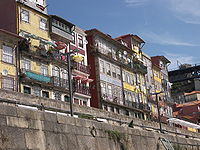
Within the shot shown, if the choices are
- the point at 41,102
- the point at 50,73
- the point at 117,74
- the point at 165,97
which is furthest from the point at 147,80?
the point at 41,102

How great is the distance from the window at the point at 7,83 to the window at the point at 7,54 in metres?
1.64

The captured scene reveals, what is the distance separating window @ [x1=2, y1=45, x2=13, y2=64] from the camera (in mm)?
33875

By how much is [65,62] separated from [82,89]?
4010 millimetres

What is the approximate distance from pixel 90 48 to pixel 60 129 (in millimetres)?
35156

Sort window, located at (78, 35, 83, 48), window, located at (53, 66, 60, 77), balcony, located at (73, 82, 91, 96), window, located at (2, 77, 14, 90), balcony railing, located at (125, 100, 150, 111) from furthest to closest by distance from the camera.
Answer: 1. balcony railing, located at (125, 100, 150, 111)
2. window, located at (78, 35, 83, 48)
3. balcony, located at (73, 82, 91, 96)
4. window, located at (53, 66, 60, 77)
5. window, located at (2, 77, 14, 90)

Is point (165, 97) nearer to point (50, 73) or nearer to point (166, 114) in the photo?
point (166, 114)

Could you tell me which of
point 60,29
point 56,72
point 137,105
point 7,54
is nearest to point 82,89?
point 56,72

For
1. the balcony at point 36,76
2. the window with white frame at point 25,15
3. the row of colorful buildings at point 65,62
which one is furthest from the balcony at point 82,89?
the window with white frame at point 25,15

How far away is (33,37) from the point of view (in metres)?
37.4

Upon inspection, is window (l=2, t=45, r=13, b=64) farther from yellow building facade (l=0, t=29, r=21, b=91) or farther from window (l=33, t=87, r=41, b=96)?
window (l=33, t=87, r=41, b=96)

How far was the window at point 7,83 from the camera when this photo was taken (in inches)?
1299

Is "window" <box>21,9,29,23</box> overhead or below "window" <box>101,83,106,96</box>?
overhead

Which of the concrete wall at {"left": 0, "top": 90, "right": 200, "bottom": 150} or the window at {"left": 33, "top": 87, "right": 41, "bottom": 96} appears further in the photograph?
the window at {"left": 33, "top": 87, "right": 41, "bottom": 96}

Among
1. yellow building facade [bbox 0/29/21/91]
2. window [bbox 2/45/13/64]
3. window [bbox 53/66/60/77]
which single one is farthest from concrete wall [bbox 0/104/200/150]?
window [bbox 53/66/60/77]
